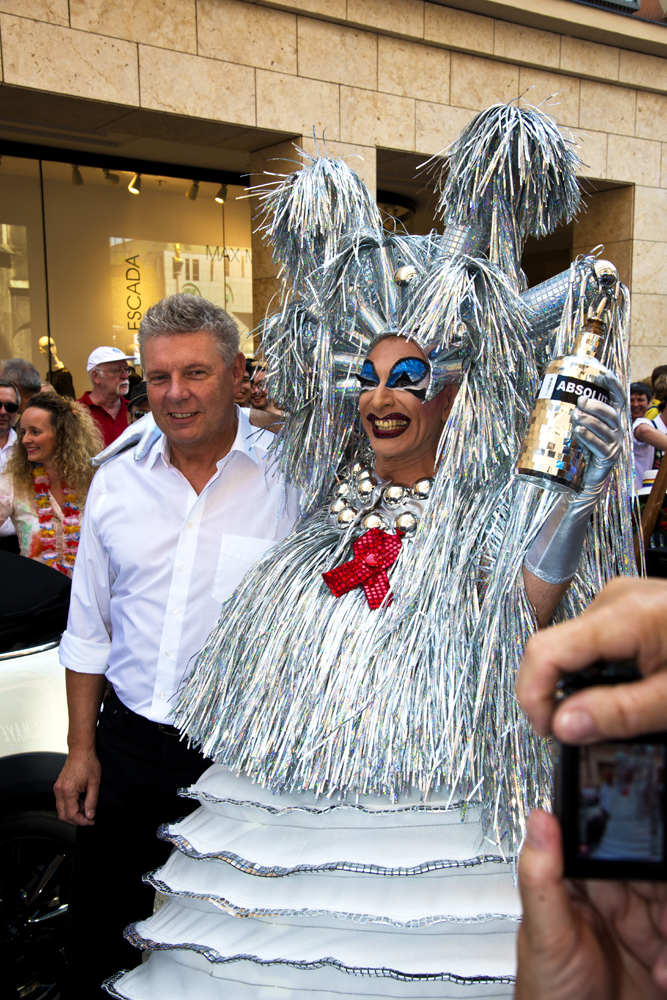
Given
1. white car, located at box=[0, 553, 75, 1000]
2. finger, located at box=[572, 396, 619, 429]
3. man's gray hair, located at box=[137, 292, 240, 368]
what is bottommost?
white car, located at box=[0, 553, 75, 1000]

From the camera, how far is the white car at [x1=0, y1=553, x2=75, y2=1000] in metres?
2.21

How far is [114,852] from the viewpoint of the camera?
6.39 feet

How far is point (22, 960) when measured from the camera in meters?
2.24

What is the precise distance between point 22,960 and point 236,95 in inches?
229

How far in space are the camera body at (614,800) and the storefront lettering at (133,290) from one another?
343 inches

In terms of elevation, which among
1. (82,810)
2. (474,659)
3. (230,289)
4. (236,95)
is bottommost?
(82,810)

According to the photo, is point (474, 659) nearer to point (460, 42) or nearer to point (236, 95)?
point (236, 95)

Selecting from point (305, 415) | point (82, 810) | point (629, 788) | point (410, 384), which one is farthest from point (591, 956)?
point (82, 810)


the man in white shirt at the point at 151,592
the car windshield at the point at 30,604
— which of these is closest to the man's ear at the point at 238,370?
the man in white shirt at the point at 151,592

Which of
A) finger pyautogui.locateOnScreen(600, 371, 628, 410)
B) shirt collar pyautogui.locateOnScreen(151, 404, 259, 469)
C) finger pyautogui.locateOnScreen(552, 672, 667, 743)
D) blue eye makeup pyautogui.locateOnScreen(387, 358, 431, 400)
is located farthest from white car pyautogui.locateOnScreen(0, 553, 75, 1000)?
finger pyautogui.locateOnScreen(552, 672, 667, 743)

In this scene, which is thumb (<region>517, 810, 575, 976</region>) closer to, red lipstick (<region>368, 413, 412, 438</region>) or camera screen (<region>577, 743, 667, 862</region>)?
camera screen (<region>577, 743, 667, 862</region>)

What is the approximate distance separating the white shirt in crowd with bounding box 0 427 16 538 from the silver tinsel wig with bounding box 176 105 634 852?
2.70m

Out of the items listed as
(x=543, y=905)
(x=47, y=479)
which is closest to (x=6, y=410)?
(x=47, y=479)

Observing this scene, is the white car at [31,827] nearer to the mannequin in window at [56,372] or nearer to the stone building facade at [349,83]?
the stone building facade at [349,83]
